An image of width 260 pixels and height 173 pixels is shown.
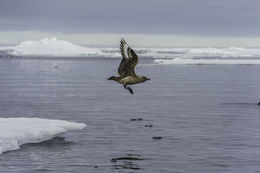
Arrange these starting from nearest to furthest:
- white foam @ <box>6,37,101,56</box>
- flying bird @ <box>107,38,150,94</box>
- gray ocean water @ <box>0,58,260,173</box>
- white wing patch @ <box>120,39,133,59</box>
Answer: flying bird @ <box>107,38,150,94</box>, white wing patch @ <box>120,39,133,59</box>, gray ocean water @ <box>0,58,260,173</box>, white foam @ <box>6,37,101,56</box>

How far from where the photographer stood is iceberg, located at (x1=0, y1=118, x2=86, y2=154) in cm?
2297

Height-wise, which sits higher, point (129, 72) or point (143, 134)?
point (143, 134)

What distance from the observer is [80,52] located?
547 ft

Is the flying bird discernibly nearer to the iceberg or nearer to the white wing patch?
the white wing patch

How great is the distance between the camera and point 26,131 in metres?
23.7

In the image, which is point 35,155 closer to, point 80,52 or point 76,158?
point 76,158

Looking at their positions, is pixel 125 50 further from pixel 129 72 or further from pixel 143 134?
pixel 143 134

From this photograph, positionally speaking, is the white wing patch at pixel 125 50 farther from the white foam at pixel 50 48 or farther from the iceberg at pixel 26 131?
the white foam at pixel 50 48

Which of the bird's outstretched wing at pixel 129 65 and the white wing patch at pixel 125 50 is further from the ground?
the white wing patch at pixel 125 50

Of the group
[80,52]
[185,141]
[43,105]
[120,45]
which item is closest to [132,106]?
[43,105]

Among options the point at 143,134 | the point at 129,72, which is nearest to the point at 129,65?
Result: the point at 129,72

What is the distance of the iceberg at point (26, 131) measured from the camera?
23.0 meters

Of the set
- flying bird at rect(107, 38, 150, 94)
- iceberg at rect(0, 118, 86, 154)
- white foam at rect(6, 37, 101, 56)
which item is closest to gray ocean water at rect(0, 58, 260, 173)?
iceberg at rect(0, 118, 86, 154)

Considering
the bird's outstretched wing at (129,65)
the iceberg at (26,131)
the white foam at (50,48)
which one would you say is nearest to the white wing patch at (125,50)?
the bird's outstretched wing at (129,65)
